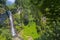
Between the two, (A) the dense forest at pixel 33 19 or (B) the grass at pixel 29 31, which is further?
(B) the grass at pixel 29 31

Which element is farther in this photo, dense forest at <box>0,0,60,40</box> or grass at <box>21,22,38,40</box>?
grass at <box>21,22,38,40</box>

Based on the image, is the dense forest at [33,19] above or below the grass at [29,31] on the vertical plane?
above

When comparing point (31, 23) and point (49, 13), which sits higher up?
point (49, 13)

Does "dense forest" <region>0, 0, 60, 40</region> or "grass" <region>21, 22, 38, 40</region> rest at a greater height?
"dense forest" <region>0, 0, 60, 40</region>

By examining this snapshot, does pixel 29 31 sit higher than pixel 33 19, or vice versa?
pixel 33 19

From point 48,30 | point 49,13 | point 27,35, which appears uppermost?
point 49,13

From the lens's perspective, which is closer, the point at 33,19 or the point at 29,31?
the point at 33,19

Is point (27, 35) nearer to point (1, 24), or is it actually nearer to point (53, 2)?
point (1, 24)

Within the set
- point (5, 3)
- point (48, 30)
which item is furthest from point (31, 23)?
point (48, 30)
